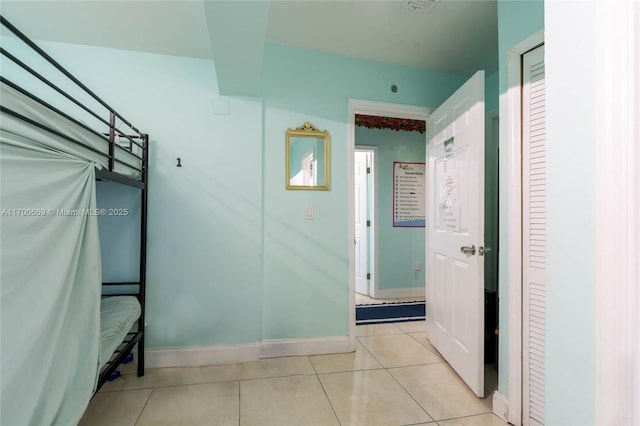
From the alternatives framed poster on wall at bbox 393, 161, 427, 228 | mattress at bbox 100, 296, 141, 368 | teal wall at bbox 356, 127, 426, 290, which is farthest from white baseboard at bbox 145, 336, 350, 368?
framed poster on wall at bbox 393, 161, 427, 228

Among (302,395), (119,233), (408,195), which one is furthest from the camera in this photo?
(408,195)

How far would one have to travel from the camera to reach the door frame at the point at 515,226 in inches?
63.0

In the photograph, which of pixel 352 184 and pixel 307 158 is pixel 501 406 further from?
pixel 307 158

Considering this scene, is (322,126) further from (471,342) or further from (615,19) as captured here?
(615,19)

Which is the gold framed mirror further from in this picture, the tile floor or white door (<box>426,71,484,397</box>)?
the tile floor

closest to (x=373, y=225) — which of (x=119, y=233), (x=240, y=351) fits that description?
(x=240, y=351)

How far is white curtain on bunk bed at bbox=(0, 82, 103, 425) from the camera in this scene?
894mm

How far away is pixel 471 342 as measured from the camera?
1896 millimetres

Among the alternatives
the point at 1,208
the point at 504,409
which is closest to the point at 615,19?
the point at 1,208

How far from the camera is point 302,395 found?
73.3 inches

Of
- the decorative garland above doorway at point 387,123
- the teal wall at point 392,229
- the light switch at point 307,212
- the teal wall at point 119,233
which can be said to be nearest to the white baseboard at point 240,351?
the teal wall at point 119,233

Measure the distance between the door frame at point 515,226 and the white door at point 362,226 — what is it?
8.64 ft

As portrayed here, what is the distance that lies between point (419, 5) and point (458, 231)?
1495 millimetres

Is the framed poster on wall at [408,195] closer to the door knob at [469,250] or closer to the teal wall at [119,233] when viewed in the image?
the door knob at [469,250]
